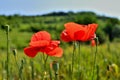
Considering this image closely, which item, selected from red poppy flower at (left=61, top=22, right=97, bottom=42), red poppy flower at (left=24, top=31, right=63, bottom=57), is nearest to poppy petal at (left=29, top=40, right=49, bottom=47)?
red poppy flower at (left=24, top=31, right=63, bottom=57)

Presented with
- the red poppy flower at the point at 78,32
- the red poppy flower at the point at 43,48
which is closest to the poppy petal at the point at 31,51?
the red poppy flower at the point at 43,48

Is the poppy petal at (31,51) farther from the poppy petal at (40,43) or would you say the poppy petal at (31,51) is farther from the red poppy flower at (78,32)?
the red poppy flower at (78,32)

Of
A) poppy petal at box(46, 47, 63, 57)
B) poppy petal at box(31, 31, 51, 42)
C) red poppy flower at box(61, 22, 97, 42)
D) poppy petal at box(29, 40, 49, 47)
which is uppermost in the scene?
red poppy flower at box(61, 22, 97, 42)

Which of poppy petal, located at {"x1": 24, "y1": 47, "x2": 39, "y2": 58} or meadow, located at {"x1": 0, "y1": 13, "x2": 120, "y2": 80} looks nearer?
poppy petal, located at {"x1": 24, "y1": 47, "x2": 39, "y2": 58}

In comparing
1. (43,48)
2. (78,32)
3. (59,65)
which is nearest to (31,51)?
(43,48)

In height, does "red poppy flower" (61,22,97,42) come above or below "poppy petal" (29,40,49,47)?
above

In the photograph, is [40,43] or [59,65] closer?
[40,43]

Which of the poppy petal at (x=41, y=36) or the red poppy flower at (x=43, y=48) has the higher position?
the poppy petal at (x=41, y=36)

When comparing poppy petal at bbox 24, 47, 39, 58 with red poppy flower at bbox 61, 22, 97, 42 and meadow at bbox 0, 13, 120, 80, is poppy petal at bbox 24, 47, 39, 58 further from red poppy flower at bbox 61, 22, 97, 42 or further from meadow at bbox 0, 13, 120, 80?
red poppy flower at bbox 61, 22, 97, 42

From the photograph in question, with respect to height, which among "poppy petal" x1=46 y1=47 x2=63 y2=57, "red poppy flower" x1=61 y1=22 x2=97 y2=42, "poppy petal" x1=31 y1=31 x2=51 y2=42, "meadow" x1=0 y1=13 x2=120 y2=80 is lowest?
"meadow" x1=0 y1=13 x2=120 y2=80

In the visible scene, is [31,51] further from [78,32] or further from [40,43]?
[78,32]

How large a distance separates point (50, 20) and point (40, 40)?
50174 mm

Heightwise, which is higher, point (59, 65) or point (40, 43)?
point (40, 43)

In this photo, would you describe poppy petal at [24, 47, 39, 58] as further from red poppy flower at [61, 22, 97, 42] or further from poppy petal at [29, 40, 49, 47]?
red poppy flower at [61, 22, 97, 42]
